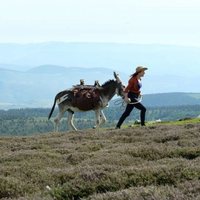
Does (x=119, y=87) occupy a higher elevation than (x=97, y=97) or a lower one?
higher

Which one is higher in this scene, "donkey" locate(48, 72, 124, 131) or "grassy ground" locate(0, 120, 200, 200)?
"donkey" locate(48, 72, 124, 131)

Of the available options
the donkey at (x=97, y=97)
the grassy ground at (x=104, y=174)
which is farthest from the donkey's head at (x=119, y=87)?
the grassy ground at (x=104, y=174)

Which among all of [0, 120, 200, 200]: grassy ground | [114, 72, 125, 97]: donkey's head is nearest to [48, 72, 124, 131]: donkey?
[114, 72, 125, 97]: donkey's head

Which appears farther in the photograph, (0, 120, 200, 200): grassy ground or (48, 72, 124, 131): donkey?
(48, 72, 124, 131): donkey

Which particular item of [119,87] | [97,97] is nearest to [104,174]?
[97,97]

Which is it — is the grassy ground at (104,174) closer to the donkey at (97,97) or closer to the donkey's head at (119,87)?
the donkey at (97,97)

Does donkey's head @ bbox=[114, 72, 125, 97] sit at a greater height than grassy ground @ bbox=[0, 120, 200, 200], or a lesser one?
greater

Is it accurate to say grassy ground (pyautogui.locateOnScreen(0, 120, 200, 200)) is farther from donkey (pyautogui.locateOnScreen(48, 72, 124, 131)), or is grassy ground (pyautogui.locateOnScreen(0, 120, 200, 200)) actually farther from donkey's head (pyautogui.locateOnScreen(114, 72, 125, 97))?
donkey's head (pyautogui.locateOnScreen(114, 72, 125, 97))

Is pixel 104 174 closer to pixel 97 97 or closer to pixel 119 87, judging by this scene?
pixel 97 97

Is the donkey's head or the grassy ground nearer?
the grassy ground

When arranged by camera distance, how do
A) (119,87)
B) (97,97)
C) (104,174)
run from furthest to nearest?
(119,87), (97,97), (104,174)

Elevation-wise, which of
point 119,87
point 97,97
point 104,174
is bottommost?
point 104,174

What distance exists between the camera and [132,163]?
11562mm

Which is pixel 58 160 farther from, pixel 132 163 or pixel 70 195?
pixel 70 195
